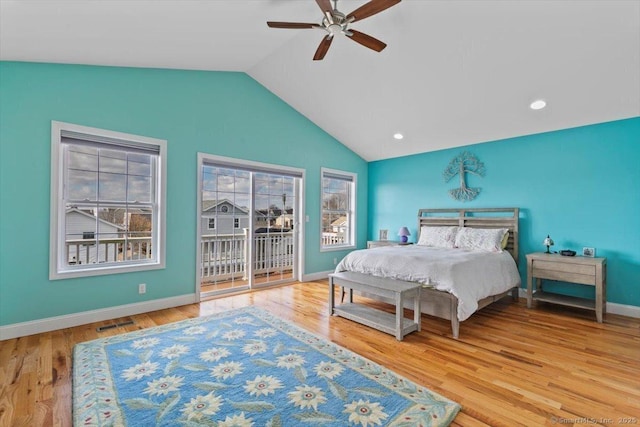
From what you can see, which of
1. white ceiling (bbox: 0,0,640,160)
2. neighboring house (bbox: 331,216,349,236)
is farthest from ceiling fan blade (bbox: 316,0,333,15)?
neighboring house (bbox: 331,216,349,236)

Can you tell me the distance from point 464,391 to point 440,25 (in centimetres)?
325

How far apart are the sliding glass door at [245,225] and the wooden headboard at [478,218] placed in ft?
7.98

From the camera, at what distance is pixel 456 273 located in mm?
3109

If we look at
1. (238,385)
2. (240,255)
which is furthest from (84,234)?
(238,385)

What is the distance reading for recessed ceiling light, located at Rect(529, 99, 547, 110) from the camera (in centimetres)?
369

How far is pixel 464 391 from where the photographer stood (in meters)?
2.07

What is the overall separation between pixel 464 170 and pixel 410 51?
2.46 m

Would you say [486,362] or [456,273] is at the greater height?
[456,273]

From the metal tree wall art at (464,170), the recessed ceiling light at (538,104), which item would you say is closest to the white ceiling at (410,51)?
the recessed ceiling light at (538,104)

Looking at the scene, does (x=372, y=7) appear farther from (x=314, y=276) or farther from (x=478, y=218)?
(x=314, y=276)

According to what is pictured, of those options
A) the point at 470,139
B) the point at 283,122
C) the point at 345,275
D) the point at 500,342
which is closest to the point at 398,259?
the point at 345,275

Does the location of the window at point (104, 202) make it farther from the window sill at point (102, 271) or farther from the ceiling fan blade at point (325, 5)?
the ceiling fan blade at point (325, 5)

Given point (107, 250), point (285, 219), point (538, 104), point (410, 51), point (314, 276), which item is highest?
point (410, 51)

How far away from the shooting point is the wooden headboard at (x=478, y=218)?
4.44 meters
